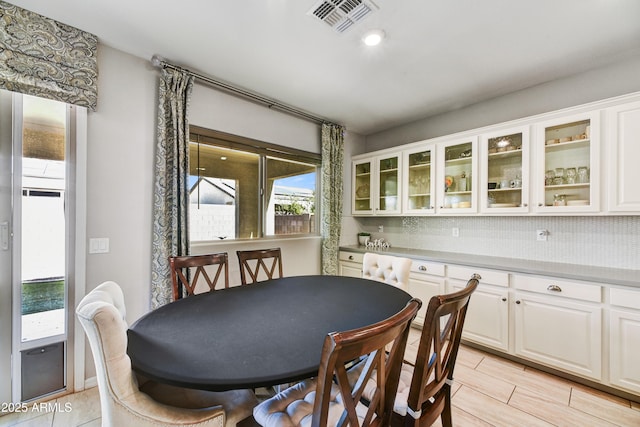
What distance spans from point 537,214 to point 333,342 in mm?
2722

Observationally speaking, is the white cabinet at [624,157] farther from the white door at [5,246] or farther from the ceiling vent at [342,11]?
the white door at [5,246]

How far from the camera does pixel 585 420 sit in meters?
1.78

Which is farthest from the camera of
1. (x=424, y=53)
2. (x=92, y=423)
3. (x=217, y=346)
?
(x=424, y=53)

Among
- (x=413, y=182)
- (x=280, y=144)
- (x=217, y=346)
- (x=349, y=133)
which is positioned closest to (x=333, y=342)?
(x=217, y=346)

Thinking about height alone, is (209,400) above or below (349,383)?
below

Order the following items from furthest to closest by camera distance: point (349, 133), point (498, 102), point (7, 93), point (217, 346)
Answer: point (349, 133)
point (498, 102)
point (7, 93)
point (217, 346)

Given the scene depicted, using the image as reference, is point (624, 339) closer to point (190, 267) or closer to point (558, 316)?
point (558, 316)

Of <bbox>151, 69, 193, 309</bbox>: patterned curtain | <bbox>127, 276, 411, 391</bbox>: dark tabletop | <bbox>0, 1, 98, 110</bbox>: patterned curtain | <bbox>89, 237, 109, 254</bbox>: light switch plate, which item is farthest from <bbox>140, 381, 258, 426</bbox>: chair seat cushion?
<bbox>0, 1, 98, 110</bbox>: patterned curtain

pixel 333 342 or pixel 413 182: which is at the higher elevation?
pixel 413 182

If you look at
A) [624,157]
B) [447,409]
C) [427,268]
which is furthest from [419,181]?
[447,409]

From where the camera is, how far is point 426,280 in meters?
3.03

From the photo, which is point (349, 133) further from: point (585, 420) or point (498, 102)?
point (585, 420)

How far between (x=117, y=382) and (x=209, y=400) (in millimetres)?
397

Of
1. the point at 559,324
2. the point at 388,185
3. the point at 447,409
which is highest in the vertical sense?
the point at 388,185
